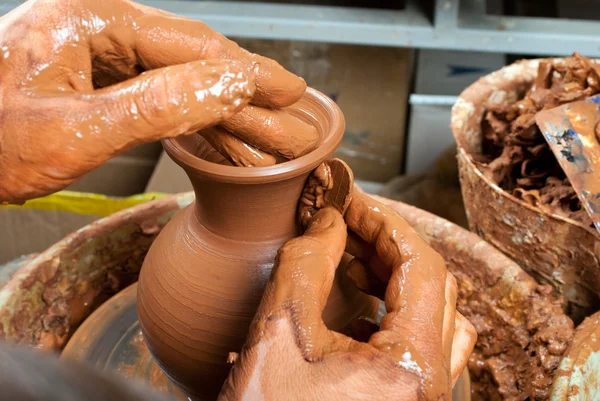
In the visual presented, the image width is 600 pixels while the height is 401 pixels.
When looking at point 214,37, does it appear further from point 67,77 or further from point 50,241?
point 50,241

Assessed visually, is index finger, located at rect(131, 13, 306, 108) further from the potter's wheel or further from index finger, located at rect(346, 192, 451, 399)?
the potter's wheel

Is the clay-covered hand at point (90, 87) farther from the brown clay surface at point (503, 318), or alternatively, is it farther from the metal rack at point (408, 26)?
the metal rack at point (408, 26)

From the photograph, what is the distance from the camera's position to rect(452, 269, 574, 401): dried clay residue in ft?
5.26

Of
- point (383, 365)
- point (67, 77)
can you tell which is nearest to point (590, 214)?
point (383, 365)

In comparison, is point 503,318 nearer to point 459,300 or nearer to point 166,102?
point 459,300

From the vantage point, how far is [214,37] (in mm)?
1095

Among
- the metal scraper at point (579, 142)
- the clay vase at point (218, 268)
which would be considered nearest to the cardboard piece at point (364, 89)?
the metal scraper at point (579, 142)

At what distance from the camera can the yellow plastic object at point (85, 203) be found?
2.49 meters

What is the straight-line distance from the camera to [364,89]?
145 inches

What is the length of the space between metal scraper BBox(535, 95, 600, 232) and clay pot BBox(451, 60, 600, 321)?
0.11 meters

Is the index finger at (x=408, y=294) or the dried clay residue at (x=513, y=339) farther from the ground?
the index finger at (x=408, y=294)

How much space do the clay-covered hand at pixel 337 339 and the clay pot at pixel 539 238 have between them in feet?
2.57

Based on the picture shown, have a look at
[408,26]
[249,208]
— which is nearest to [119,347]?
[249,208]

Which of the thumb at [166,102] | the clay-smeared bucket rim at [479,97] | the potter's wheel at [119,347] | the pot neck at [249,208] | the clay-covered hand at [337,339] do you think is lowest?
the potter's wheel at [119,347]
